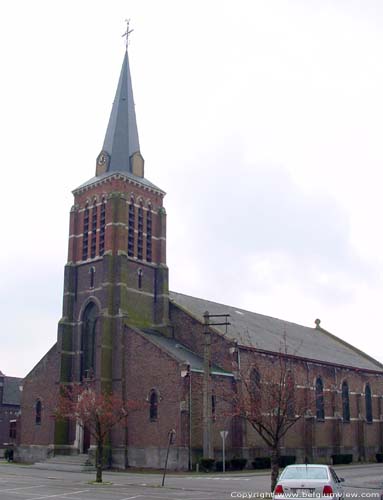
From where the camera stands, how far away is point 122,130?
5322 centimetres

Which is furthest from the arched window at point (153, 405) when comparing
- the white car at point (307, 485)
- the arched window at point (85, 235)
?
the white car at point (307, 485)

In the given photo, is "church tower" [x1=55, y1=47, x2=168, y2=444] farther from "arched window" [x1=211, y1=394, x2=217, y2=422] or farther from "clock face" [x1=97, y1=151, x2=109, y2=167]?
"arched window" [x1=211, y1=394, x2=217, y2=422]

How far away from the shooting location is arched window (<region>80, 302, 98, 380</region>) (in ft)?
159

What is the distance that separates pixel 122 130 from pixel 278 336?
22263 mm

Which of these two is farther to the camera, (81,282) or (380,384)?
(380,384)

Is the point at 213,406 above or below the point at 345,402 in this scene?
below

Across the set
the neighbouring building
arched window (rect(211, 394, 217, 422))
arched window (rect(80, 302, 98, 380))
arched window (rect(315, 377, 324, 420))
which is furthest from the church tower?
the neighbouring building

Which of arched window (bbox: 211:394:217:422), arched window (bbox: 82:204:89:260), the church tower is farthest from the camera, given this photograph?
arched window (bbox: 82:204:89:260)

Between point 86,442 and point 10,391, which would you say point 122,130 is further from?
point 10,391

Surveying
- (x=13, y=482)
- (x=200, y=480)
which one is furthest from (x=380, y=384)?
(x=13, y=482)

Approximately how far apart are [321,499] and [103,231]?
35.7m

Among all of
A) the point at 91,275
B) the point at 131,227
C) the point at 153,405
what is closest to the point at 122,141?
the point at 131,227

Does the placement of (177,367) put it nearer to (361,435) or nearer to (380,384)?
(361,435)

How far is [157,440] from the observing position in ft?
140
